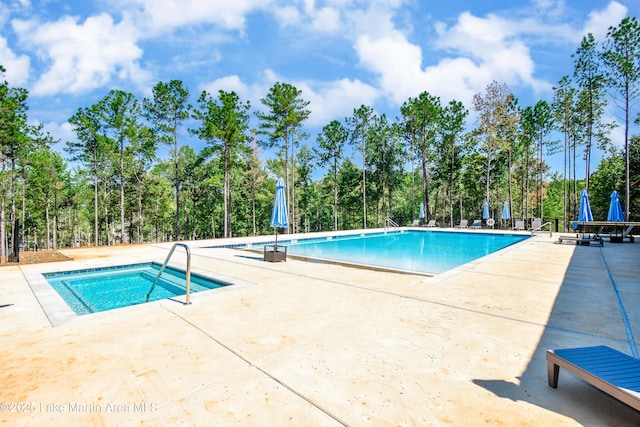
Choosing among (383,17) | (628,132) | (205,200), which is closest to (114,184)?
(205,200)

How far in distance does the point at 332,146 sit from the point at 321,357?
26.4 meters

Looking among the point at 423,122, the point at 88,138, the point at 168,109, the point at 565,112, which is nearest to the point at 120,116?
the point at 88,138

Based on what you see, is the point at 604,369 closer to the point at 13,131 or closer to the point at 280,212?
the point at 280,212

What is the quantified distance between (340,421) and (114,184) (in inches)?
1246

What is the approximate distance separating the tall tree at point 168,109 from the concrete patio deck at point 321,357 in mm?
17731

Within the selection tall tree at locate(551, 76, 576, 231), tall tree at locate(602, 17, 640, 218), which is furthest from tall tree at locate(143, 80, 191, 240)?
tall tree at locate(551, 76, 576, 231)

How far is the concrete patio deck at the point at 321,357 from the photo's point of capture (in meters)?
1.94

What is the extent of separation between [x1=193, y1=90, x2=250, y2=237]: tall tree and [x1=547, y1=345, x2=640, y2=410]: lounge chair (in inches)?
763

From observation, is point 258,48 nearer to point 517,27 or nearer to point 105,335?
point 517,27

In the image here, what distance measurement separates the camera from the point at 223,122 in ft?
66.5

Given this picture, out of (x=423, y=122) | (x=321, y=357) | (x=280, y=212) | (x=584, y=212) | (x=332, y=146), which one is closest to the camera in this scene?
(x=321, y=357)

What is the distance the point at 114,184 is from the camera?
2677 centimetres

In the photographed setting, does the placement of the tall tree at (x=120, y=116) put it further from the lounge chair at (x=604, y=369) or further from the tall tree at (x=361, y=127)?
the lounge chair at (x=604, y=369)

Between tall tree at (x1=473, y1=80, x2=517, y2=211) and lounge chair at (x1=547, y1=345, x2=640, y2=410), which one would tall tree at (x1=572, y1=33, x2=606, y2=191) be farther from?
lounge chair at (x1=547, y1=345, x2=640, y2=410)
